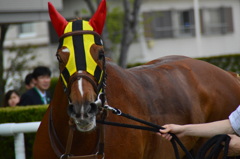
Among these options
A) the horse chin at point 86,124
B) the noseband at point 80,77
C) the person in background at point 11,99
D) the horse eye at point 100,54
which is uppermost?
the horse eye at point 100,54

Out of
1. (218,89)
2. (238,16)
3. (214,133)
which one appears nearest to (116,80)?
(214,133)

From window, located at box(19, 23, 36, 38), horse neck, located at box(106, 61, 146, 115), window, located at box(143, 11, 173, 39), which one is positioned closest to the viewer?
horse neck, located at box(106, 61, 146, 115)

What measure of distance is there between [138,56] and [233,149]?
17.6 m

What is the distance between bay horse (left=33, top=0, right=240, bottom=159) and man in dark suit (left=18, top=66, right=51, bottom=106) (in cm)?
308

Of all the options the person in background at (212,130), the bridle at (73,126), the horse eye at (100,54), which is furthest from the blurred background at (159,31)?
the horse eye at (100,54)

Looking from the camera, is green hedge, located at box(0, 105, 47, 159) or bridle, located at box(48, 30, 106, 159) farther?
green hedge, located at box(0, 105, 47, 159)

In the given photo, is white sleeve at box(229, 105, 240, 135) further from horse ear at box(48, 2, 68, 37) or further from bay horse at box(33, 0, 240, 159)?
horse ear at box(48, 2, 68, 37)

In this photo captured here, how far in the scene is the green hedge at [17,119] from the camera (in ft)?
20.9

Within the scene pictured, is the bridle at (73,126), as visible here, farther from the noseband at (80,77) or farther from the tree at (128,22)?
the tree at (128,22)

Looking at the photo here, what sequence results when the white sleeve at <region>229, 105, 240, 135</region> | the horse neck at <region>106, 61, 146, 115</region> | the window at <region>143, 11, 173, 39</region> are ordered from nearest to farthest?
1. the white sleeve at <region>229, 105, 240, 135</region>
2. the horse neck at <region>106, 61, 146, 115</region>
3. the window at <region>143, 11, 173, 39</region>

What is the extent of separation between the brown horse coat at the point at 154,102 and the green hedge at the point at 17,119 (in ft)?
5.77

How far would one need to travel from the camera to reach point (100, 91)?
3820 mm

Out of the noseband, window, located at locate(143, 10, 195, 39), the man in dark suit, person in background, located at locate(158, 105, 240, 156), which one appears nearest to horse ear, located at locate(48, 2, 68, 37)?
the noseband

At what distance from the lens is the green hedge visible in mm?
6359
